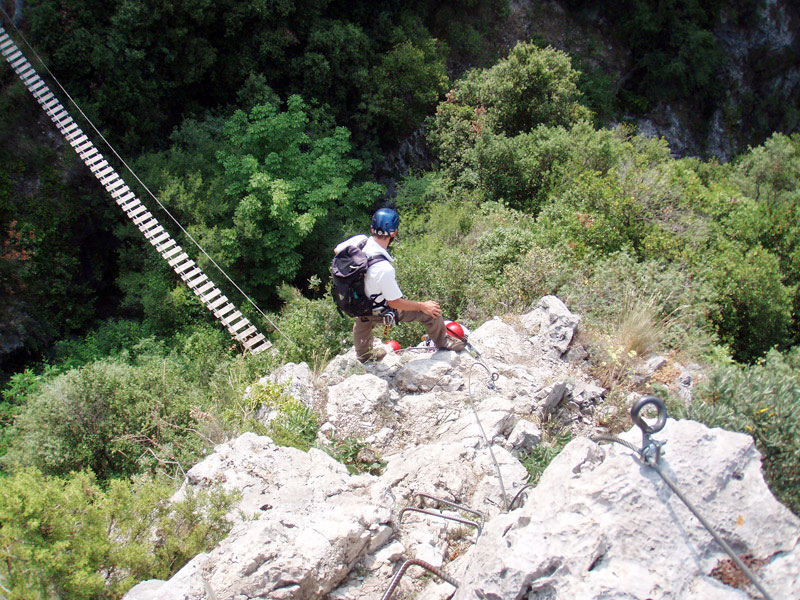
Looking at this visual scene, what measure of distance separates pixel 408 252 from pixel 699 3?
24.3 metres

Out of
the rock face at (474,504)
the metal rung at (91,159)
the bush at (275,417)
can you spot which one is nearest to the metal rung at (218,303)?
→ the metal rung at (91,159)

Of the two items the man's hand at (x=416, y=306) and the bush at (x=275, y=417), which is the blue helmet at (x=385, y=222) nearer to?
the man's hand at (x=416, y=306)

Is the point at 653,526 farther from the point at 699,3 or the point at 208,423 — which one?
the point at 699,3

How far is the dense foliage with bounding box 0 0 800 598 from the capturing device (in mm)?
4527

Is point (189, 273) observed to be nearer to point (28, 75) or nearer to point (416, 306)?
point (28, 75)

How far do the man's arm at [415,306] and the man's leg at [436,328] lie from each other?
0.45 feet

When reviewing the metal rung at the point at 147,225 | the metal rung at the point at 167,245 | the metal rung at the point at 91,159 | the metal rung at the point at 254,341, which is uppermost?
the metal rung at the point at 91,159

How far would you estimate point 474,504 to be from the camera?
15.1 ft

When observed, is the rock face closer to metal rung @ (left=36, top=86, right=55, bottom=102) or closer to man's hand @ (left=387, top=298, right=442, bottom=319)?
man's hand @ (left=387, top=298, right=442, bottom=319)

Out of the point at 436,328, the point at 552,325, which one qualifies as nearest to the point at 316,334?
the point at 436,328

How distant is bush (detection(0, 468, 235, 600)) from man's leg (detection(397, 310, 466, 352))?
106 inches

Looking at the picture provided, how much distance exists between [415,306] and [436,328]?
65 cm

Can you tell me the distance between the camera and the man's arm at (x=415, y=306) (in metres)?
5.56

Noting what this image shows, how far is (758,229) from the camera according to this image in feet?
40.2
